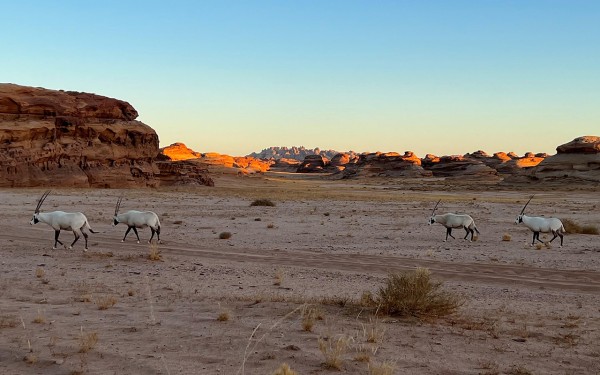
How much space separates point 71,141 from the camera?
206 ft

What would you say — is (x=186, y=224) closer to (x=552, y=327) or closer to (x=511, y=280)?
(x=511, y=280)

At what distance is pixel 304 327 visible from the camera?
8656 millimetres

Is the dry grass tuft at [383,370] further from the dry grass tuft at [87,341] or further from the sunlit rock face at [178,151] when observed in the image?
the sunlit rock face at [178,151]

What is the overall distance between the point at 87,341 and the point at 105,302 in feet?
8.47

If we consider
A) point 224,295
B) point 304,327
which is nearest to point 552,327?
point 304,327

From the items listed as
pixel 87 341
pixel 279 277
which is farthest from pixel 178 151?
pixel 87 341

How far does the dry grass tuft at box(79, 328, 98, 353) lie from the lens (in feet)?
23.9

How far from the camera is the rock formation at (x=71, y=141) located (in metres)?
58.1

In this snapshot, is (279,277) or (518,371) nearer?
(518,371)

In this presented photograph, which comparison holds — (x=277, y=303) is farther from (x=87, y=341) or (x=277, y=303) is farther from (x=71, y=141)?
(x=71, y=141)

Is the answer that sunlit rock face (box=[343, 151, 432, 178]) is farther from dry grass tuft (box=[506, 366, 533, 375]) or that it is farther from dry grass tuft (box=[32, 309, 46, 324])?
dry grass tuft (box=[506, 366, 533, 375])

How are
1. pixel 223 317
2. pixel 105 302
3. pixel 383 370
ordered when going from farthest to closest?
pixel 105 302 < pixel 223 317 < pixel 383 370

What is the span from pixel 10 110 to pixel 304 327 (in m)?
62.4

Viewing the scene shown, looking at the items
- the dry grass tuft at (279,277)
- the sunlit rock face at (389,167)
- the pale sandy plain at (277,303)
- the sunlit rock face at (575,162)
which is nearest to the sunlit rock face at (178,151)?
the sunlit rock face at (389,167)
